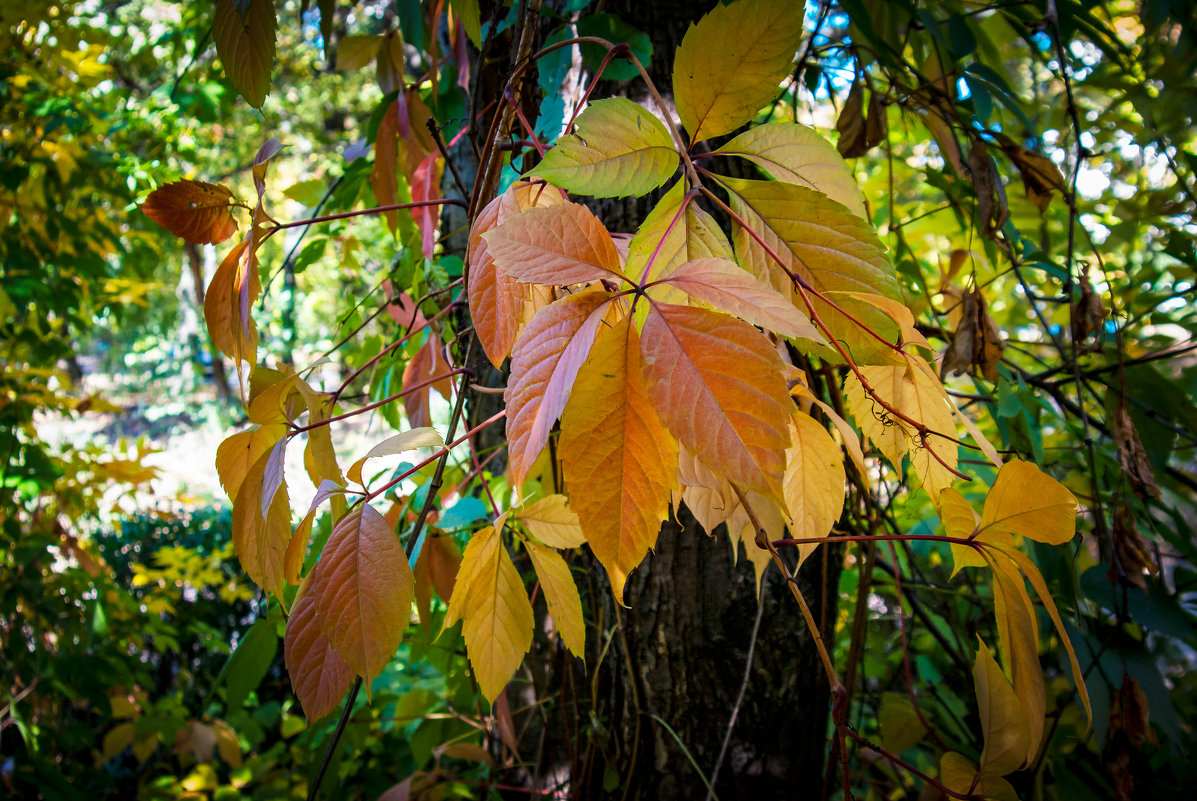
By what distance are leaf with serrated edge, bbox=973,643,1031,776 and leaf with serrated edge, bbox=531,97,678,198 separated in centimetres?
33

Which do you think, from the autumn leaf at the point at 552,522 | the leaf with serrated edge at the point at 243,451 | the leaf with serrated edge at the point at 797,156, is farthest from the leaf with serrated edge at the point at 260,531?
the leaf with serrated edge at the point at 797,156

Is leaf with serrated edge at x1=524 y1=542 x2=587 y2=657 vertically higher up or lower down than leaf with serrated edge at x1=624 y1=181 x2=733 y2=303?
lower down

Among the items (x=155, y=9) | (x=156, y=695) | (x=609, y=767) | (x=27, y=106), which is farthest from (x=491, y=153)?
(x=155, y=9)

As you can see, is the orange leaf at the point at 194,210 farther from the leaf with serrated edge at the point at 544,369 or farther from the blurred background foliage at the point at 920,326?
the leaf with serrated edge at the point at 544,369

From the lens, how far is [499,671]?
419 millimetres

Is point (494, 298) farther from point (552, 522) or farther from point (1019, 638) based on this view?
point (1019, 638)

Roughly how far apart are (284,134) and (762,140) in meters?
7.90

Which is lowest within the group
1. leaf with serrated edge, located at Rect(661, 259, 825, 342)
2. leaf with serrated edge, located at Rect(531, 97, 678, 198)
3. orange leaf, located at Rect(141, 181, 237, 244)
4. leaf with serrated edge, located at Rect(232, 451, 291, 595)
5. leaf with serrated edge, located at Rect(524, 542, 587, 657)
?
leaf with serrated edge, located at Rect(524, 542, 587, 657)

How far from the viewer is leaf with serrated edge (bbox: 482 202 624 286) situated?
29cm

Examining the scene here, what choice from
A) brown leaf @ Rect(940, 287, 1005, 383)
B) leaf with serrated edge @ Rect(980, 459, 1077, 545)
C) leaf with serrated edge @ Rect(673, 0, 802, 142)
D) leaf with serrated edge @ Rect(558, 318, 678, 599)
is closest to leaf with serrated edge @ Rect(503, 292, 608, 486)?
leaf with serrated edge @ Rect(558, 318, 678, 599)

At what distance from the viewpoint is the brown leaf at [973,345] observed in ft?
2.20

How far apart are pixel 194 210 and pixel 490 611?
38 centimetres

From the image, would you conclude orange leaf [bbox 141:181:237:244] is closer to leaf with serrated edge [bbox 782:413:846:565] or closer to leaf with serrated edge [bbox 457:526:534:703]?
leaf with serrated edge [bbox 457:526:534:703]

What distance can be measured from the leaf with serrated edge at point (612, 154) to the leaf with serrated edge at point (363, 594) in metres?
0.24
